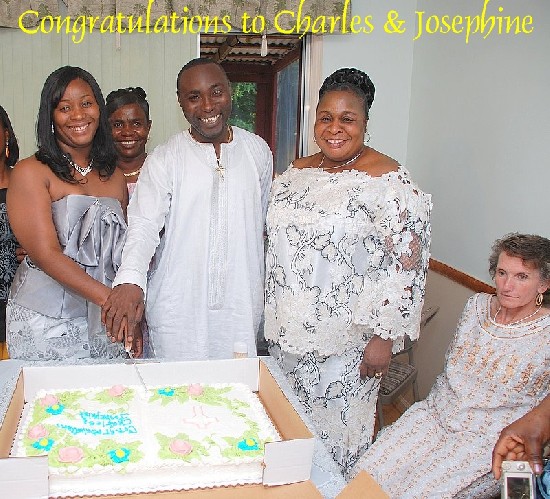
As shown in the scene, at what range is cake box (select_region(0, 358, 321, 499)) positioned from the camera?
1.10 m

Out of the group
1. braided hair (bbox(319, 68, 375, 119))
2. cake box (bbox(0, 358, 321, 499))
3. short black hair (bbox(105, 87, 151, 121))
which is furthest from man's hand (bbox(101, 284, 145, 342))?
short black hair (bbox(105, 87, 151, 121))

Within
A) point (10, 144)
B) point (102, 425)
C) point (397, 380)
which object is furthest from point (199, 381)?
point (10, 144)

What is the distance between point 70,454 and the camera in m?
1.21

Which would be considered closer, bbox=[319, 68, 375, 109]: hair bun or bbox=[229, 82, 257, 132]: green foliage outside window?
Answer: bbox=[319, 68, 375, 109]: hair bun

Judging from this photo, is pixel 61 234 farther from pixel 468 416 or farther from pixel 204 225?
pixel 468 416

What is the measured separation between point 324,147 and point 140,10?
249 cm

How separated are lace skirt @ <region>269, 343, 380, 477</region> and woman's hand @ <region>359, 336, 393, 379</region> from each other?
0.05m

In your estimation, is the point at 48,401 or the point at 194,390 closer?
the point at 48,401

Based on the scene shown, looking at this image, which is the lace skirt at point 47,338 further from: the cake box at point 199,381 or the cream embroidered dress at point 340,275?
the cream embroidered dress at point 340,275

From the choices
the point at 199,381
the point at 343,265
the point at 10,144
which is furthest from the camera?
the point at 10,144

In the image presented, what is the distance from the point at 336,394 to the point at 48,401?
0.97m

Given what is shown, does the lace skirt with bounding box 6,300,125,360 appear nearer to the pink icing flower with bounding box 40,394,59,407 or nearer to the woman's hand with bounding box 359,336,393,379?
the pink icing flower with bounding box 40,394,59,407

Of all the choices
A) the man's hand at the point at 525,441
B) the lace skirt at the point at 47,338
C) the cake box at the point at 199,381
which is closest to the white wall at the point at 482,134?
the man's hand at the point at 525,441

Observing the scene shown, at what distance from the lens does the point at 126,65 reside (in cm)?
425
